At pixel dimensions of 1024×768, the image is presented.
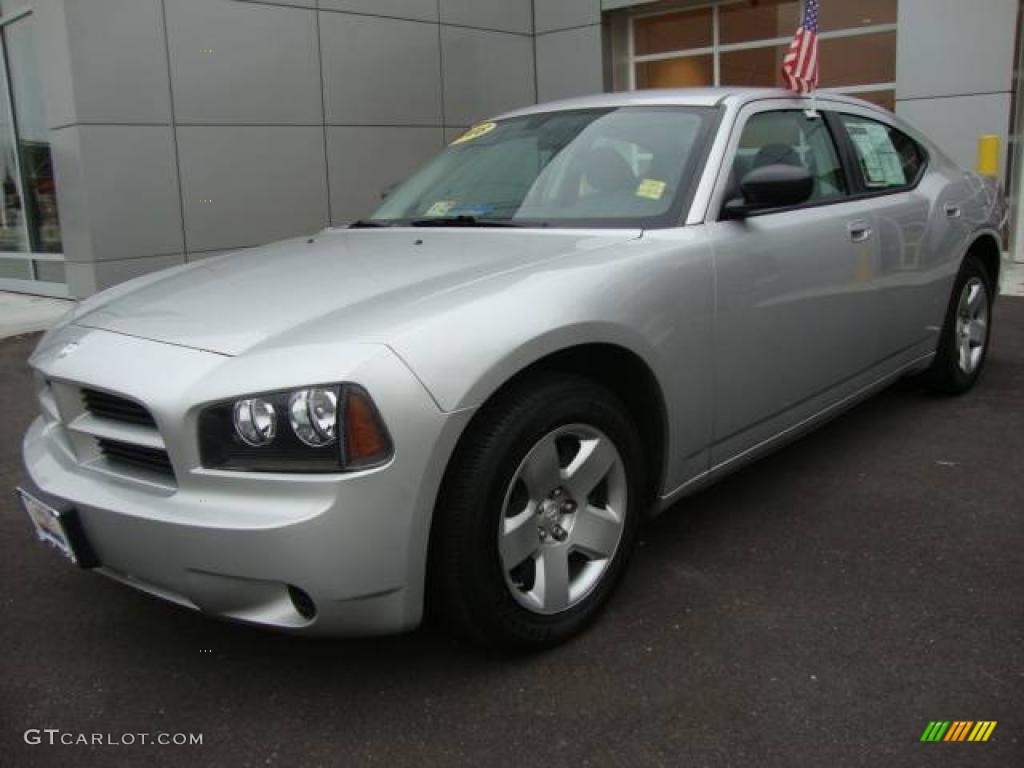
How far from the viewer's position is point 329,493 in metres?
2.14

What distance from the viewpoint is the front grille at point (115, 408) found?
238cm

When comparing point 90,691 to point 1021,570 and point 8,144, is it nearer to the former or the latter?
point 1021,570

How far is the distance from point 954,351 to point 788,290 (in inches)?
81.9

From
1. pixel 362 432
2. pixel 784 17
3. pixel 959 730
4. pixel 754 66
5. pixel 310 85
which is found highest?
pixel 784 17

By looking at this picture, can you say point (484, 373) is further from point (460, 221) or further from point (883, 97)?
point (883, 97)

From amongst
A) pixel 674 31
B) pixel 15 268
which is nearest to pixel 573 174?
pixel 674 31

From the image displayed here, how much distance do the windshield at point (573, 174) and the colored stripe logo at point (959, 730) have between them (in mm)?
1651

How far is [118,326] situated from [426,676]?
1.32m

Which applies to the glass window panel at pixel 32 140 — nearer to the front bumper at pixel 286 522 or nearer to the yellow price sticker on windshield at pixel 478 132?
the yellow price sticker on windshield at pixel 478 132

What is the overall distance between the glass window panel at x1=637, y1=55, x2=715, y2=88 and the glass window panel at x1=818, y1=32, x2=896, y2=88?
1.53 metres

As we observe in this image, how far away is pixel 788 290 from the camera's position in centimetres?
339

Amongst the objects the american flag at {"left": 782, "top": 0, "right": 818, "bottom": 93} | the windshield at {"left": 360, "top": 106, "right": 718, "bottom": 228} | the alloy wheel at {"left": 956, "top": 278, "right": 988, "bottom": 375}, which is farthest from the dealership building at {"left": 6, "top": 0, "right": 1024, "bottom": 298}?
the windshield at {"left": 360, "top": 106, "right": 718, "bottom": 228}

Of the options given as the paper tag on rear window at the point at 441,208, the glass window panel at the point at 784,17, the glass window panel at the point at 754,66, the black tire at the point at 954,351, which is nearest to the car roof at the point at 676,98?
the paper tag on rear window at the point at 441,208

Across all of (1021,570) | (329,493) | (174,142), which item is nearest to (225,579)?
(329,493)
